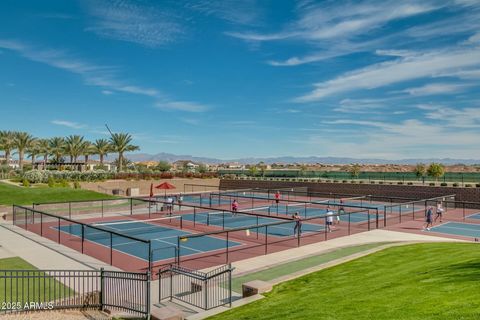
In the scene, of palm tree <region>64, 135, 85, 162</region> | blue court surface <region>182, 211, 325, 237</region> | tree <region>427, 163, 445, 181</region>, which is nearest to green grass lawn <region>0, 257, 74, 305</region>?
blue court surface <region>182, 211, 325, 237</region>

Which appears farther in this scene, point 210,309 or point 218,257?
point 218,257

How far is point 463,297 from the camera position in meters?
8.48

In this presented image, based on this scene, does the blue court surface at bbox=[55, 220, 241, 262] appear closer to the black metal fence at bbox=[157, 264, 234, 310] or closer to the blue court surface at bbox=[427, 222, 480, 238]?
the black metal fence at bbox=[157, 264, 234, 310]

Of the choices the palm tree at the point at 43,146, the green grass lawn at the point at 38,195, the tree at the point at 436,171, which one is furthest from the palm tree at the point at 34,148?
the tree at the point at 436,171

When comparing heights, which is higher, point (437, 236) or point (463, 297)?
point (463, 297)

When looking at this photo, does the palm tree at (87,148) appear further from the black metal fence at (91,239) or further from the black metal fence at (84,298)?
the black metal fence at (84,298)

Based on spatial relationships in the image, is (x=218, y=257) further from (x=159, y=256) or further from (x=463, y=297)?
(x=463, y=297)

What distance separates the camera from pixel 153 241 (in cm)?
2427

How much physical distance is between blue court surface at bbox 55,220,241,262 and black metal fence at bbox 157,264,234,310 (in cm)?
445

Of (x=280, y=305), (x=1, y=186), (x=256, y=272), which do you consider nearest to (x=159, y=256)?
(x=256, y=272)

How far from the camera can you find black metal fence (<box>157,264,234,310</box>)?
1232 cm

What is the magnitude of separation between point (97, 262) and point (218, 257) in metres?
5.75

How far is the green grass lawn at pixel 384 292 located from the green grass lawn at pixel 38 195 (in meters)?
34.5

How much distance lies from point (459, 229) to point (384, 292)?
21.8m
